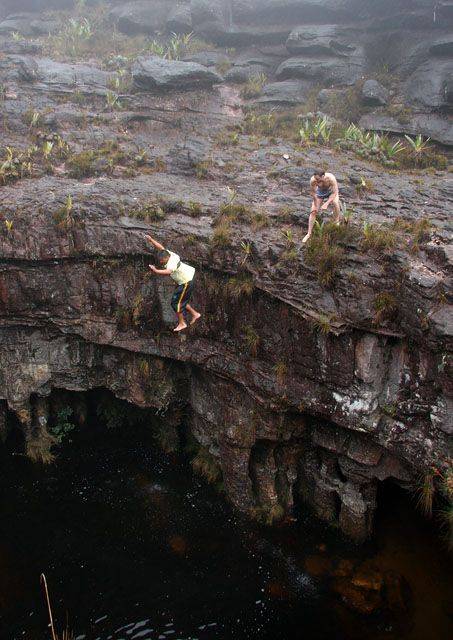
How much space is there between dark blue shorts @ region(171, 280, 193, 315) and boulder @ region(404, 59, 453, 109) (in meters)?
15.6

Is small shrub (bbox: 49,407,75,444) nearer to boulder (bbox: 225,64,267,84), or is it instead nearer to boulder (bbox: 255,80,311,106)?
boulder (bbox: 255,80,311,106)

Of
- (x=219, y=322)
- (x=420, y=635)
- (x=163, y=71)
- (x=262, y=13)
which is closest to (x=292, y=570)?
(x=420, y=635)

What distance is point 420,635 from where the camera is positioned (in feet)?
34.5

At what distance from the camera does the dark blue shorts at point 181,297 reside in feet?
40.0

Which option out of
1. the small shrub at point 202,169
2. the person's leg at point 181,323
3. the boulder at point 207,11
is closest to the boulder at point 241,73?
the boulder at point 207,11

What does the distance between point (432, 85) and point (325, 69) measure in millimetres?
5922

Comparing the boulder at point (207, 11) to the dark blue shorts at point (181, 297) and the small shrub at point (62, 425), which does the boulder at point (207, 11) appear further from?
the small shrub at point (62, 425)

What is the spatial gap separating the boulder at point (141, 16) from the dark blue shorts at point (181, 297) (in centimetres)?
2528

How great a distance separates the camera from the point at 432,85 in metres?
21.0

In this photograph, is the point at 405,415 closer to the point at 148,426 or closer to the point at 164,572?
the point at 164,572

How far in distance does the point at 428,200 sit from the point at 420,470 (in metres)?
8.62

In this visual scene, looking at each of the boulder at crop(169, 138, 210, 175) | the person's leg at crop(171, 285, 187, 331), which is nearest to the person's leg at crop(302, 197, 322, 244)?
the person's leg at crop(171, 285, 187, 331)

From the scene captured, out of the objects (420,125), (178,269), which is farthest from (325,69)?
(178,269)

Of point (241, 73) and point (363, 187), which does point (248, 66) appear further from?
point (363, 187)
